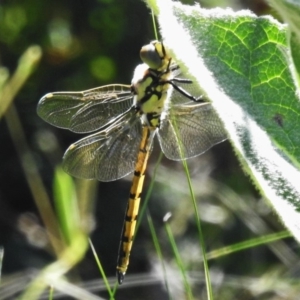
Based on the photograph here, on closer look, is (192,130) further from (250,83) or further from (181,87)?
(250,83)

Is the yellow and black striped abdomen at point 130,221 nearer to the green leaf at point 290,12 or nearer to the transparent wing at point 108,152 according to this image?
the transparent wing at point 108,152

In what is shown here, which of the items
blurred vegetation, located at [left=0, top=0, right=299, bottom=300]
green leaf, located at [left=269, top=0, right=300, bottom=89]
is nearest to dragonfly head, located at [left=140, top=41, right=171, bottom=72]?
blurred vegetation, located at [left=0, top=0, right=299, bottom=300]

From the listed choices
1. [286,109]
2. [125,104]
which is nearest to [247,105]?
[286,109]

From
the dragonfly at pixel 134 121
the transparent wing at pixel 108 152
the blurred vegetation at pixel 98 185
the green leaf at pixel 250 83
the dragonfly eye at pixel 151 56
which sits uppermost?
the green leaf at pixel 250 83

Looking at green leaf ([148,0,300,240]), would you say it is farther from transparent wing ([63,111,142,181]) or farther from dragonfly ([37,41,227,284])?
transparent wing ([63,111,142,181])

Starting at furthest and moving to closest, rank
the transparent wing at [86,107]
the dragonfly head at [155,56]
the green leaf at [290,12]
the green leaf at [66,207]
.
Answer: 1. the transparent wing at [86,107]
2. the green leaf at [66,207]
3. the dragonfly head at [155,56]
4. the green leaf at [290,12]

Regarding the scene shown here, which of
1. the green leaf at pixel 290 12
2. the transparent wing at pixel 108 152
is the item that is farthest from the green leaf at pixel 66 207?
the green leaf at pixel 290 12
